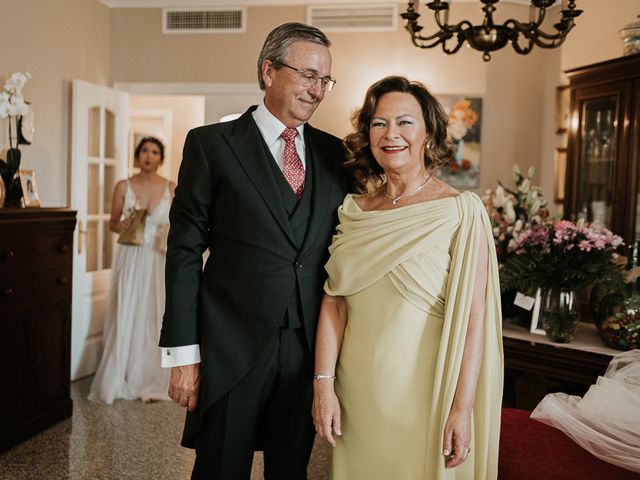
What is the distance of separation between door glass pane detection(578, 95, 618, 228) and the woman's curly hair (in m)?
2.44

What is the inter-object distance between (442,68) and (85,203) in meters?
2.80

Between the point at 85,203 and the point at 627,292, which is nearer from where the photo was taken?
the point at 627,292

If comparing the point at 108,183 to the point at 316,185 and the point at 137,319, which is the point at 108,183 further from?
the point at 316,185

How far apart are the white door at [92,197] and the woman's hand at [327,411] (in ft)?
10.8

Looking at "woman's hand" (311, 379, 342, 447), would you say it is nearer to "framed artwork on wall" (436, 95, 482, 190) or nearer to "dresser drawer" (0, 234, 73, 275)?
"dresser drawer" (0, 234, 73, 275)

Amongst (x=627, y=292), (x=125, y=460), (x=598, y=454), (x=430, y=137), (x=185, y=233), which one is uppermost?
(x=430, y=137)

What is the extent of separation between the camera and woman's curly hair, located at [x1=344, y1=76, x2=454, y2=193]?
166 cm

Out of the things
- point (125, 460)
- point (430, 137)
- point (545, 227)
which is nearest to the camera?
point (430, 137)

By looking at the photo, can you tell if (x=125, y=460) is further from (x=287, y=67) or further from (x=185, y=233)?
(x=287, y=67)

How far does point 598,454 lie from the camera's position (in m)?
1.68

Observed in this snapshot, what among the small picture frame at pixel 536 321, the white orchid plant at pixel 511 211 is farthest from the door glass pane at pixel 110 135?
the small picture frame at pixel 536 321

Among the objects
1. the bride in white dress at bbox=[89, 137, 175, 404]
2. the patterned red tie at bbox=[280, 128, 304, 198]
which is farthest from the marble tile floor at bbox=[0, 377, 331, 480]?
the patterned red tie at bbox=[280, 128, 304, 198]

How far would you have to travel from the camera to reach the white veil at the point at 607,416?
64.7 inches

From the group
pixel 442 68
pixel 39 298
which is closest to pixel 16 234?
pixel 39 298
